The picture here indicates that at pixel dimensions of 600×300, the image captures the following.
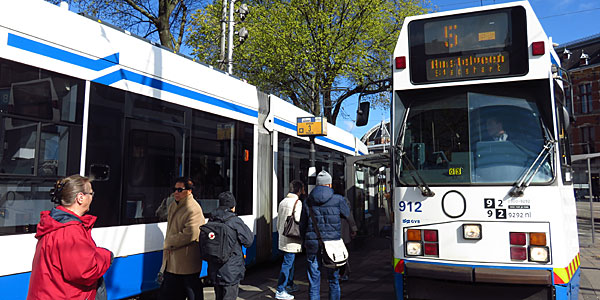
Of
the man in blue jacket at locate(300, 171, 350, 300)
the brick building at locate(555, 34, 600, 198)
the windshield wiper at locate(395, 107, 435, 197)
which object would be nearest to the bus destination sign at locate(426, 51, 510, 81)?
the windshield wiper at locate(395, 107, 435, 197)

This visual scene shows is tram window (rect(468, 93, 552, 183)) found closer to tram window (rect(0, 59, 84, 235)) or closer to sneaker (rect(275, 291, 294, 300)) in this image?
sneaker (rect(275, 291, 294, 300))

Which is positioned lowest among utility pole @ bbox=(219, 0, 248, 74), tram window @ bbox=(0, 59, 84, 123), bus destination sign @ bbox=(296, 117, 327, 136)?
tram window @ bbox=(0, 59, 84, 123)

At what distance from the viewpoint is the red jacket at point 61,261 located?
96.5 inches

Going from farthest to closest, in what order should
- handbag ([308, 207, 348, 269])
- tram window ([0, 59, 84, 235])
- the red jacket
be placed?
handbag ([308, 207, 348, 269]) → tram window ([0, 59, 84, 235]) → the red jacket

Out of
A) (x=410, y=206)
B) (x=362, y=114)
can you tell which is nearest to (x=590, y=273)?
(x=410, y=206)

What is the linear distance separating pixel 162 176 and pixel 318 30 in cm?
1509

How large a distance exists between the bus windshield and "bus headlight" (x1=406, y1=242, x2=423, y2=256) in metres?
0.67

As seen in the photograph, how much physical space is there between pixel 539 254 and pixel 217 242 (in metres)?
3.14

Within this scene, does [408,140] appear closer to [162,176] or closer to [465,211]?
[465,211]

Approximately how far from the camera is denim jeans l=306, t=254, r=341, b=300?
4.90 metres

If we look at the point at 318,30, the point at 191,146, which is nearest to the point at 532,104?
the point at 191,146

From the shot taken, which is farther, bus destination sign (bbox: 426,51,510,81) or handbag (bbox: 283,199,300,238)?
handbag (bbox: 283,199,300,238)

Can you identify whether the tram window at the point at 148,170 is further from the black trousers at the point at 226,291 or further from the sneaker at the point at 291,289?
the sneaker at the point at 291,289

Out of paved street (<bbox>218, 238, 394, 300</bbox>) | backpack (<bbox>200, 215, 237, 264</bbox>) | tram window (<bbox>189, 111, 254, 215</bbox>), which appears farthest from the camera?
paved street (<bbox>218, 238, 394, 300</bbox>)
